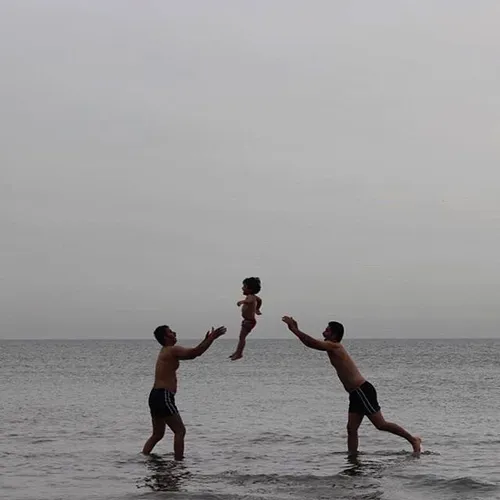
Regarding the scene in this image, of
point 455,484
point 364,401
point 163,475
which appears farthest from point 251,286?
point 455,484

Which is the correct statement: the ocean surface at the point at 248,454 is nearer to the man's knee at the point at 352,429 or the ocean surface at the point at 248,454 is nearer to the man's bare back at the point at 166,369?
the man's knee at the point at 352,429

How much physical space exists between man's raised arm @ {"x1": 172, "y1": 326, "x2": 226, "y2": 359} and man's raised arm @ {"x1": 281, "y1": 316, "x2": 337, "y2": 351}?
931mm

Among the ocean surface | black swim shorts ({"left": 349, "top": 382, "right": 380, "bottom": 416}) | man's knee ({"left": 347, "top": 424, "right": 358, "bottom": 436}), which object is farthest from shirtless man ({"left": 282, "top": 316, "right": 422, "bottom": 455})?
the ocean surface

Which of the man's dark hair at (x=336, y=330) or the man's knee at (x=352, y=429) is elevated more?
the man's dark hair at (x=336, y=330)

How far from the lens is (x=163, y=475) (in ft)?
45.0

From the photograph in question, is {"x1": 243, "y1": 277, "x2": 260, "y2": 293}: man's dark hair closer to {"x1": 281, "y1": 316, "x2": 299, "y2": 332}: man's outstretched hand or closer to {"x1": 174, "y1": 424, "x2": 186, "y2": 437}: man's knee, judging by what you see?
{"x1": 281, "y1": 316, "x2": 299, "y2": 332}: man's outstretched hand

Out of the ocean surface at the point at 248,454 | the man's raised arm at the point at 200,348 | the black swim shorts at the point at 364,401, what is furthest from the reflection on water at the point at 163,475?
the black swim shorts at the point at 364,401

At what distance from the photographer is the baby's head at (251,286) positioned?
12414 millimetres

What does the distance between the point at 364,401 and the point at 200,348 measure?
2891 mm

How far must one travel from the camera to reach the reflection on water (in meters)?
12.8

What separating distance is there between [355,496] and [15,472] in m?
5.69

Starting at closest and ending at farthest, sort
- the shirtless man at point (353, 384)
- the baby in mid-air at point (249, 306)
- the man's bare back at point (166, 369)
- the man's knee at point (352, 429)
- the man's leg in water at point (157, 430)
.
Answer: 1. the baby in mid-air at point (249, 306)
2. the man's bare back at point (166, 369)
3. the shirtless man at point (353, 384)
4. the man's leg in water at point (157, 430)
5. the man's knee at point (352, 429)

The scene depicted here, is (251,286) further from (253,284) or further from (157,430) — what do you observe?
(157,430)

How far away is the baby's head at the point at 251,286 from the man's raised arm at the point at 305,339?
58 centimetres
